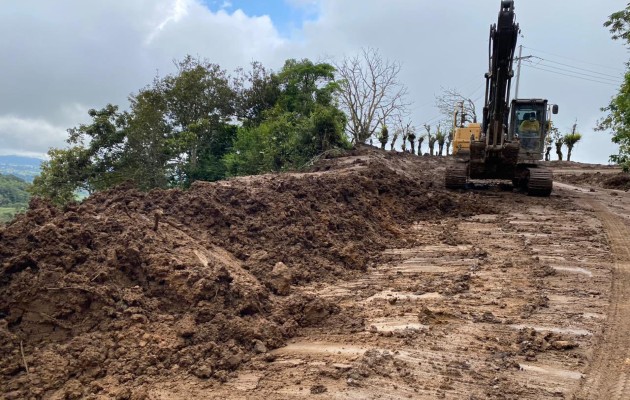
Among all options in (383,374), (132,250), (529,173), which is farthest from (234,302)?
A: (529,173)

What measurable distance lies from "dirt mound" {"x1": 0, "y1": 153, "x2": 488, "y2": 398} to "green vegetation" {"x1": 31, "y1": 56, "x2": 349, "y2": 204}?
13095 millimetres

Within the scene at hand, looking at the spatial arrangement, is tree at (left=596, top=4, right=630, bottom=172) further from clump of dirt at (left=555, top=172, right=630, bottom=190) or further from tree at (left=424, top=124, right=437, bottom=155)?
tree at (left=424, top=124, right=437, bottom=155)

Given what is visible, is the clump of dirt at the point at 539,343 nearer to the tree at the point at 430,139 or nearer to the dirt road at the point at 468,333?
the dirt road at the point at 468,333

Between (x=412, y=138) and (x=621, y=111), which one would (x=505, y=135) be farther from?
(x=412, y=138)

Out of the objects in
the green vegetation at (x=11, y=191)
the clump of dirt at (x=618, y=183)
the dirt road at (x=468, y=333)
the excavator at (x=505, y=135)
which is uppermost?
the excavator at (x=505, y=135)

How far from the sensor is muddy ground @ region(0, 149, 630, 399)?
3613 mm

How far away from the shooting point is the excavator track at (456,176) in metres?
13.6

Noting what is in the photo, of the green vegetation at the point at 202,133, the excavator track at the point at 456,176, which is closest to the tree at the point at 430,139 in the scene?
the green vegetation at the point at 202,133

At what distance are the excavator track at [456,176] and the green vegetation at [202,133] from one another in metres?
7.35

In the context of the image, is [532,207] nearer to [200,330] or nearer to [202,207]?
[202,207]

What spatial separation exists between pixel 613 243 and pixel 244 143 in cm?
1857

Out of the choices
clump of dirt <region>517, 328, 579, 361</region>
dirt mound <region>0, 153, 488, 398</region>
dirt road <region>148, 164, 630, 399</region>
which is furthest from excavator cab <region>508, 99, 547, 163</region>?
clump of dirt <region>517, 328, 579, 361</region>

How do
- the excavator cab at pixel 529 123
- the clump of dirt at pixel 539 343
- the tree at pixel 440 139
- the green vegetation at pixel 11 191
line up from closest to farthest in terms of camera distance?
the clump of dirt at pixel 539 343, the excavator cab at pixel 529 123, the green vegetation at pixel 11 191, the tree at pixel 440 139

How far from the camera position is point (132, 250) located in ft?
15.6
